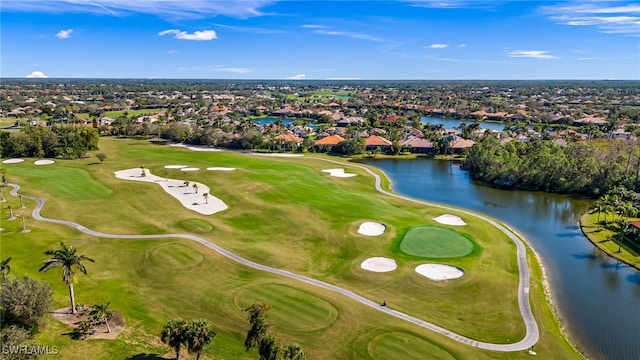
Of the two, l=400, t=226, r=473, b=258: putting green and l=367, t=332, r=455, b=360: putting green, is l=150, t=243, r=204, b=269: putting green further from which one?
l=400, t=226, r=473, b=258: putting green

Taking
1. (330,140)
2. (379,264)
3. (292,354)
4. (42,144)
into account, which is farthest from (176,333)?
(330,140)

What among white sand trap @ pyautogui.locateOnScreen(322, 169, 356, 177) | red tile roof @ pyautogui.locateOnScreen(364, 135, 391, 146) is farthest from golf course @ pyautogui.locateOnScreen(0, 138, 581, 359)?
red tile roof @ pyautogui.locateOnScreen(364, 135, 391, 146)

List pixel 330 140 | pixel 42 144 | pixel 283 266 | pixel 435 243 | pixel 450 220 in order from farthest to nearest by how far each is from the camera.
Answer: pixel 330 140 → pixel 42 144 → pixel 450 220 → pixel 435 243 → pixel 283 266

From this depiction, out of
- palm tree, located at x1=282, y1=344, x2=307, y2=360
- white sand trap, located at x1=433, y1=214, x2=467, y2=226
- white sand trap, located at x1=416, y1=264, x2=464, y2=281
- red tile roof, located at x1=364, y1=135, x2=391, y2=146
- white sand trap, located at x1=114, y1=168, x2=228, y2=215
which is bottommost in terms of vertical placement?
white sand trap, located at x1=416, y1=264, x2=464, y2=281

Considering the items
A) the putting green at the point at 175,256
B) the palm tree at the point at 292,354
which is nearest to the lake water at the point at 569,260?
the palm tree at the point at 292,354

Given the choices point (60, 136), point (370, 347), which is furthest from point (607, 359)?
point (60, 136)

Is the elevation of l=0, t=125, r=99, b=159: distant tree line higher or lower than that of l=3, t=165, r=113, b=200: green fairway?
higher

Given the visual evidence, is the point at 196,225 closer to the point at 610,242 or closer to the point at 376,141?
the point at 610,242

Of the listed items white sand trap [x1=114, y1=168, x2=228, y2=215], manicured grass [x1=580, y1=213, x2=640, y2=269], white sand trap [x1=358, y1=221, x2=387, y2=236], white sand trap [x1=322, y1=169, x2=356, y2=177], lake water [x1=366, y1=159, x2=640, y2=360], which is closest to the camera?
lake water [x1=366, y1=159, x2=640, y2=360]
